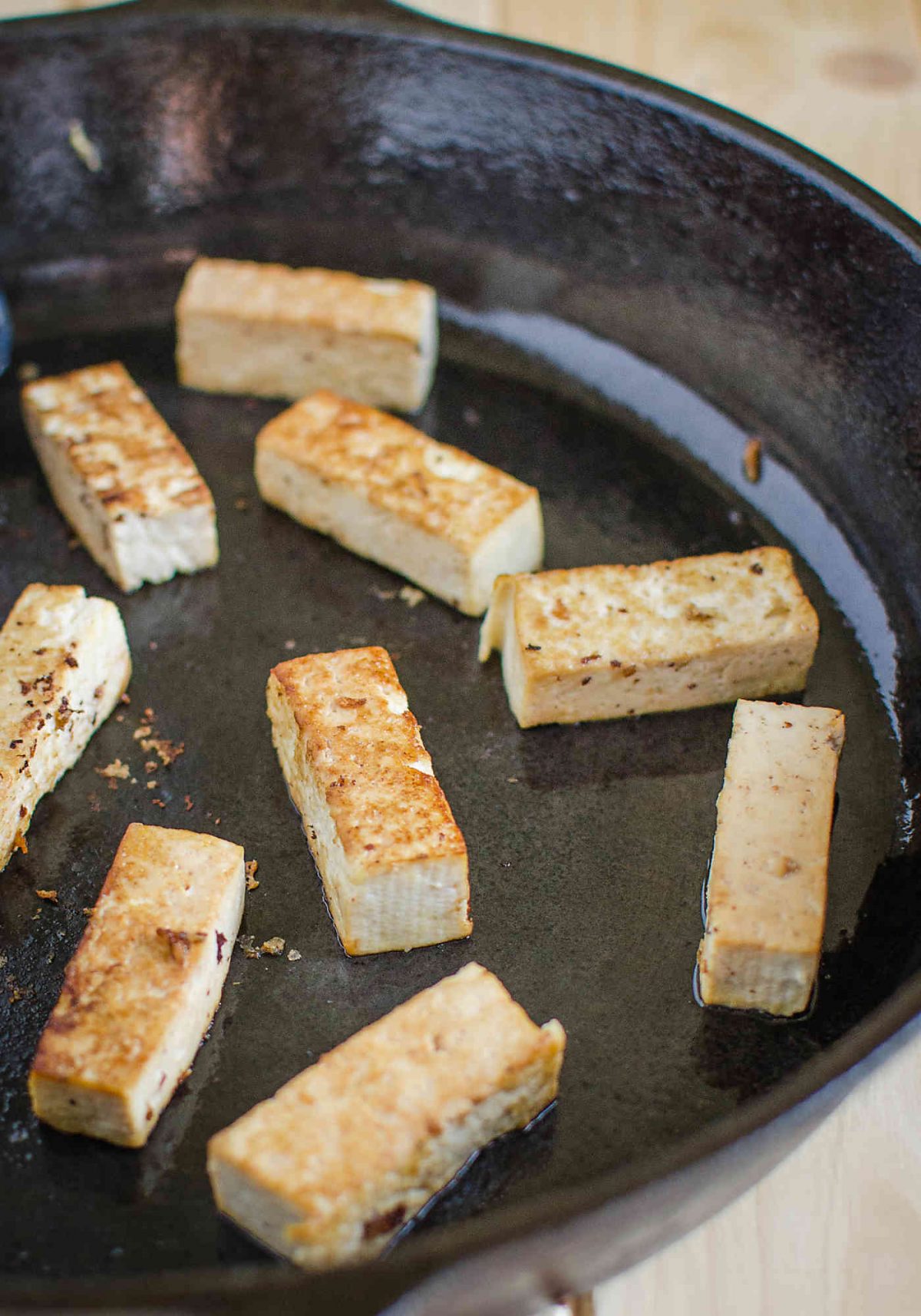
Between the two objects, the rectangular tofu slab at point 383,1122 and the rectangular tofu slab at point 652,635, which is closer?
the rectangular tofu slab at point 383,1122

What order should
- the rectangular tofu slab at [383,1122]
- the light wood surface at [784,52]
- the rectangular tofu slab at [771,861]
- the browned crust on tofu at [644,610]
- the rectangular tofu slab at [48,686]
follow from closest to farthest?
1. the rectangular tofu slab at [383,1122]
2. the rectangular tofu slab at [771,861]
3. the rectangular tofu slab at [48,686]
4. the browned crust on tofu at [644,610]
5. the light wood surface at [784,52]

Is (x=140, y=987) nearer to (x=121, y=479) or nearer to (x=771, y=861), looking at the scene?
(x=771, y=861)

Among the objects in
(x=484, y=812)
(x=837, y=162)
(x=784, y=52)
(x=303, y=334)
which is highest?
(x=784, y=52)

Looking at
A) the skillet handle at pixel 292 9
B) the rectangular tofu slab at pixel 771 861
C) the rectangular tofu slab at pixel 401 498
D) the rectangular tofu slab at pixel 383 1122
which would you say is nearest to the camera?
the rectangular tofu slab at pixel 383 1122

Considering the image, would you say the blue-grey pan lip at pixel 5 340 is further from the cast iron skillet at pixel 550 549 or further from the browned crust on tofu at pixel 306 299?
the browned crust on tofu at pixel 306 299

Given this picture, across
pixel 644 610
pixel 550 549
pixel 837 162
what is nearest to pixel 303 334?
pixel 550 549

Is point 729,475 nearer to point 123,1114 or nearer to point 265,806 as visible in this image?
point 265,806

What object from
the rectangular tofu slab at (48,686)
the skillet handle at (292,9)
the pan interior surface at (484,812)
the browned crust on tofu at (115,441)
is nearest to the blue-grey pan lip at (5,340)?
the pan interior surface at (484,812)
